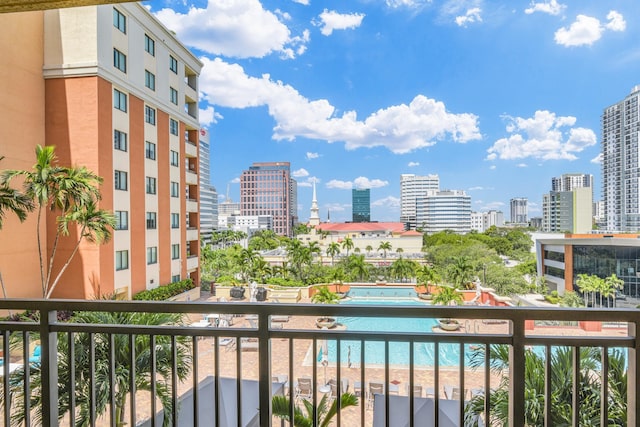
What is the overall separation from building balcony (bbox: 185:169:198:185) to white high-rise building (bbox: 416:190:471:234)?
1291 inches

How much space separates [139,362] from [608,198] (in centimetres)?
2837

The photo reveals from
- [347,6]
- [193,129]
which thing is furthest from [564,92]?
[193,129]

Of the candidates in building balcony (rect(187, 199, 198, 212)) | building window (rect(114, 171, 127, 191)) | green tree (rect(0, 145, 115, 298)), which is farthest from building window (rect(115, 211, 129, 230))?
building balcony (rect(187, 199, 198, 212))

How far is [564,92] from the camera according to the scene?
42.6 meters

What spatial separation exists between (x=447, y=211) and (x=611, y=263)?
2676cm

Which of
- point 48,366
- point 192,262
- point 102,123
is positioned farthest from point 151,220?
point 48,366

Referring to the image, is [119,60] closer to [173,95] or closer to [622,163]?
[173,95]

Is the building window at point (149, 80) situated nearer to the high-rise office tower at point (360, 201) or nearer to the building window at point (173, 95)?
the building window at point (173, 95)

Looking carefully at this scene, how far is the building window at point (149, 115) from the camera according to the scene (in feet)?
40.2

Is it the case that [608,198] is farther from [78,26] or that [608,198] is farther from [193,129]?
[78,26]

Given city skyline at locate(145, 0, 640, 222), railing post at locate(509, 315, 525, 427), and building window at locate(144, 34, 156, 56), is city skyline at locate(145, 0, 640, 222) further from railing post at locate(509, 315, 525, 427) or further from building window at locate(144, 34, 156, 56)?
railing post at locate(509, 315, 525, 427)

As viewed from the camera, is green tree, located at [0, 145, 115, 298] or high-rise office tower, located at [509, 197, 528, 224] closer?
green tree, located at [0, 145, 115, 298]

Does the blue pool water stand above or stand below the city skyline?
below

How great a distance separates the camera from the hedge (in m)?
11.8
